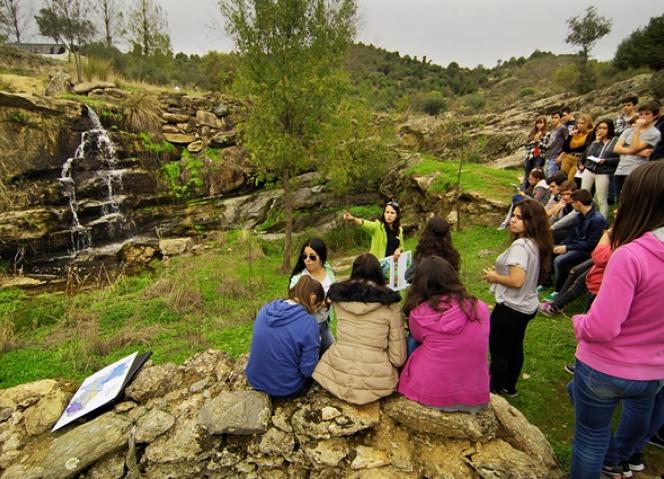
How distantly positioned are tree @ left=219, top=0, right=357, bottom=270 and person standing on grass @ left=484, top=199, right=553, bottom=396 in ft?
18.7

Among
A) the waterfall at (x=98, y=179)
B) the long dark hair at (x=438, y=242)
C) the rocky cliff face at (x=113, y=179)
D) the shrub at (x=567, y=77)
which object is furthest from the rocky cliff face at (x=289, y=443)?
the shrub at (x=567, y=77)

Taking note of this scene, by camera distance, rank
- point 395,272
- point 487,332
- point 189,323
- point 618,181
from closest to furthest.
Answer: point 487,332 < point 395,272 < point 618,181 < point 189,323

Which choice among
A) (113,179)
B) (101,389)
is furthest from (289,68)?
(113,179)

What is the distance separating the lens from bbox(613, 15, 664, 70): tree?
1423cm

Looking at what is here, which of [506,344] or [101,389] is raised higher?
[506,344]

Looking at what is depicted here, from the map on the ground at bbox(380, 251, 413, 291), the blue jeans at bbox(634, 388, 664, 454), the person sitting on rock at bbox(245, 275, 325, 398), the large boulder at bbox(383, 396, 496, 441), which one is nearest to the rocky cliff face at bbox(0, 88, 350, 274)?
the map on the ground at bbox(380, 251, 413, 291)

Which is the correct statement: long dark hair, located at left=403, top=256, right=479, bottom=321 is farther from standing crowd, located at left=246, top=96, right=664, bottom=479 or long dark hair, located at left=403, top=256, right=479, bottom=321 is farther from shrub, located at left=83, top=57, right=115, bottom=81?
shrub, located at left=83, top=57, right=115, bottom=81

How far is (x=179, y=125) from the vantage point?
46.8ft

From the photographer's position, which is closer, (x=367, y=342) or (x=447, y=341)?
(x=447, y=341)

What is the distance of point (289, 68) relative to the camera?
287 inches

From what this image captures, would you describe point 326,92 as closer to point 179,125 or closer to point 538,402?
point 538,402

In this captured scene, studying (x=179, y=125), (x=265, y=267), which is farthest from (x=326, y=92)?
(x=179, y=125)

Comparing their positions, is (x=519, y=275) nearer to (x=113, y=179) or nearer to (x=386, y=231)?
(x=386, y=231)

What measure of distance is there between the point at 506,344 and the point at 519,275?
73 centimetres
